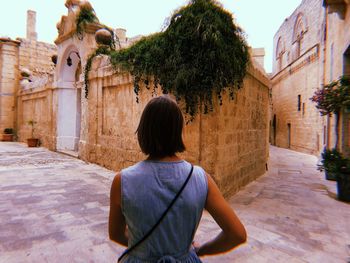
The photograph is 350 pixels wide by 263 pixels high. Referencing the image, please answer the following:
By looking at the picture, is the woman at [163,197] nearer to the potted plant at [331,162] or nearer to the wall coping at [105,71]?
the potted plant at [331,162]

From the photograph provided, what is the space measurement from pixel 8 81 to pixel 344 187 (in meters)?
18.5

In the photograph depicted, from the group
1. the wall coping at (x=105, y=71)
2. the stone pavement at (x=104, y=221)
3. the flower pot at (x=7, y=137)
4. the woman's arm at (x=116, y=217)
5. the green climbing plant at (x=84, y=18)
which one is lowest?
the stone pavement at (x=104, y=221)

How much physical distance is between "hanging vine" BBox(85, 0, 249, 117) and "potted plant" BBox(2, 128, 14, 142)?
51.7ft

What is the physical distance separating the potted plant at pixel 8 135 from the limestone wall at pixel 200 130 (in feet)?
33.2

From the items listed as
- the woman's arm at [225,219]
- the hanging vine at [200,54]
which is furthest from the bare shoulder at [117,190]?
the hanging vine at [200,54]

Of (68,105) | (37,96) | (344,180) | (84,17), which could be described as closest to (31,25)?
(37,96)

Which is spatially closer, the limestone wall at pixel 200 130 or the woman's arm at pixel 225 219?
the woman's arm at pixel 225 219

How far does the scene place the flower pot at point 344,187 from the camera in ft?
18.4

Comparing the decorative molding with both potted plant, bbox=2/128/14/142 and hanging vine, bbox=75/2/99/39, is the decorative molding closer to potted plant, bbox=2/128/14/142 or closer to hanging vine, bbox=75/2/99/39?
hanging vine, bbox=75/2/99/39

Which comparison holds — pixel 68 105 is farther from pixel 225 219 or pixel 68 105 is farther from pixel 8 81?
pixel 225 219

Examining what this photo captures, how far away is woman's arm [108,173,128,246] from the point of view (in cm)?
122

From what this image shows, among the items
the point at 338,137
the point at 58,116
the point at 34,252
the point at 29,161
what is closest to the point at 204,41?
the point at 34,252

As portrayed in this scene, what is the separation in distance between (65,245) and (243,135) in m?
4.48

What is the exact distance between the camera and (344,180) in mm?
5652
